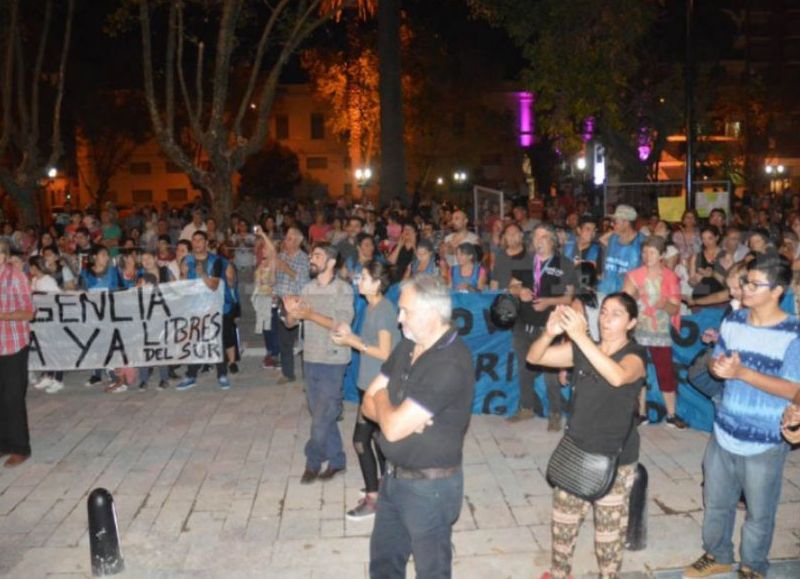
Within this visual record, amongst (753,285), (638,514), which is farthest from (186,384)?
(753,285)

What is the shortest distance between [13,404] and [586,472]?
Answer: 17.8ft

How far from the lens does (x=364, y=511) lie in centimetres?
627

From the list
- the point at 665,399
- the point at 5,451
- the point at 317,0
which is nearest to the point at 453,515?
the point at 665,399

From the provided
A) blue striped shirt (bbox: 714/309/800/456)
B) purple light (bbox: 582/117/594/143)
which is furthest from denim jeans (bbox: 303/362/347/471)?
purple light (bbox: 582/117/594/143)

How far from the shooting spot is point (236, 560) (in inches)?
223

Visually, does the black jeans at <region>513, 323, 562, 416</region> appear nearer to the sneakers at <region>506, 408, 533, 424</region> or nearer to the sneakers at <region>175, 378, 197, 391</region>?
the sneakers at <region>506, 408, 533, 424</region>

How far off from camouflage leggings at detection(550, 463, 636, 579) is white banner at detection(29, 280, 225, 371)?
21.6 ft

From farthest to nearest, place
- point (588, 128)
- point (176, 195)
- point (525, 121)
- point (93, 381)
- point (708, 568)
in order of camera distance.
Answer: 1. point (176, 195)
2. point (525, 121)
3. point (588, 128)
4. point (93, 381)
5. point (708, 568)

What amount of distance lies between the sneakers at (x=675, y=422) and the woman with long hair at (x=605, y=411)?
3815 millimetres

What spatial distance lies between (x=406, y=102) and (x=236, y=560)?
41638 mm

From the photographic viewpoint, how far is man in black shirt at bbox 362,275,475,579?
3.91 metres

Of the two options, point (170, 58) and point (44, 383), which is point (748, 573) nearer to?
point (44, 383)

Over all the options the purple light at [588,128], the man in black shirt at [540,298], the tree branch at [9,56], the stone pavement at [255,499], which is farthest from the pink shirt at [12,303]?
the purple light at [588,128]

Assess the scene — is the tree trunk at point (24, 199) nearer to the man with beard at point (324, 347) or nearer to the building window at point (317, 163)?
the man with beard at point (324, 347)
